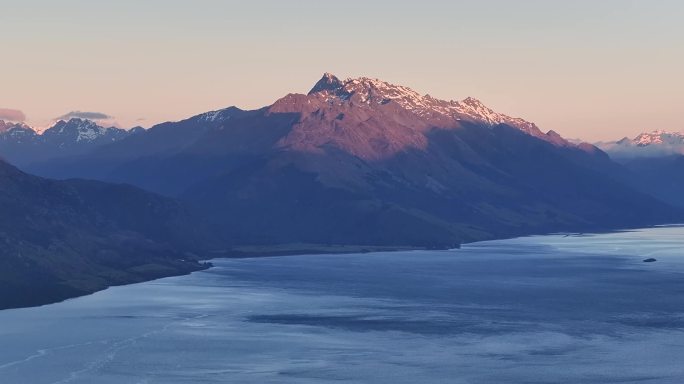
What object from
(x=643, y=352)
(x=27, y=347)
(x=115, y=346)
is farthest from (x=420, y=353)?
(x=27, y=347)

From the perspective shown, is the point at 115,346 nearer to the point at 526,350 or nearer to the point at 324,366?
the point at 324,366

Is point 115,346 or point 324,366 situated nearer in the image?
point 324,366

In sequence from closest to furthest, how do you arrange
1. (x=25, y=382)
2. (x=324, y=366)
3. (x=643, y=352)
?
(x=25, y=382) → (x=324, y=366) → (x=643, y=352)

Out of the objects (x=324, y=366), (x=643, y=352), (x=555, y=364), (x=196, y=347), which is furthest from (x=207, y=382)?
(x=643, y=352)

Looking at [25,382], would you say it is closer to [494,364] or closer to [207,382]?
[207,382]

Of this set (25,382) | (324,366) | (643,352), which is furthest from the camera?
(643,352)

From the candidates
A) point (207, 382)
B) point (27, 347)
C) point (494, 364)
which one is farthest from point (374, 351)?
point (27, 347)

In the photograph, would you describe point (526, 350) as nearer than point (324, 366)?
No
